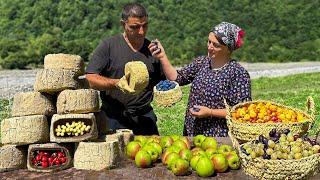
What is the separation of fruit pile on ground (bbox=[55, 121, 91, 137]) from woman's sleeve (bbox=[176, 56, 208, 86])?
1508 mm

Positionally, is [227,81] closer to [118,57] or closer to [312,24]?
[118,57]

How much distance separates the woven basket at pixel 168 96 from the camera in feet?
19.3

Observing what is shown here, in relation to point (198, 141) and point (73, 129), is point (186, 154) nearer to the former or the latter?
point (198, 141)

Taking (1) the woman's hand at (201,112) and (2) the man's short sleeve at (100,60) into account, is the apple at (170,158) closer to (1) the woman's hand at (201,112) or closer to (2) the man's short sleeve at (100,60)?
(1) the woman's hand at (201,112)

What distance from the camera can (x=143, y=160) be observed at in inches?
189

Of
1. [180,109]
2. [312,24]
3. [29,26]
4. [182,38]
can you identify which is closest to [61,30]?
[29,26]

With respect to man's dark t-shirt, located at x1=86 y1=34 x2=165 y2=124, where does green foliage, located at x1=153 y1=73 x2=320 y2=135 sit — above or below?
below

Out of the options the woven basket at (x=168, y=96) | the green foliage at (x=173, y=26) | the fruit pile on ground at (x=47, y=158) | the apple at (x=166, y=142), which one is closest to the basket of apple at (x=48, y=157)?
the fruit pile on ground at (x=47, y=158)

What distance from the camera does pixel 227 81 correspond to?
5.58 m

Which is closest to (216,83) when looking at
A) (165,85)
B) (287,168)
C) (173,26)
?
(165,85)

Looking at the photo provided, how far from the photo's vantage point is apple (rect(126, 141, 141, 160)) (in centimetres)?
508

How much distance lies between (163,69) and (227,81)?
2.73 feet

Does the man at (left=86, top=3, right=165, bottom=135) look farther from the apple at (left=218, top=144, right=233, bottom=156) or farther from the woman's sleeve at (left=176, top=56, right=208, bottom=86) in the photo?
the apple at (left=218, top=144, right=233, bottom=156)

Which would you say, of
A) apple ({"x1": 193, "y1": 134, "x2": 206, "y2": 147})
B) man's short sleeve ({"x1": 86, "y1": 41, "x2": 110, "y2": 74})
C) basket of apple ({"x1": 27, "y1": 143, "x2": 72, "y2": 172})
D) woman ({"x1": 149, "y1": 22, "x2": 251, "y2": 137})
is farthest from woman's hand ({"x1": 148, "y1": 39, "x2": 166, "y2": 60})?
basket of apple ({"x1": 27, "y1": 143, "x2": 72, "y2": 172})
